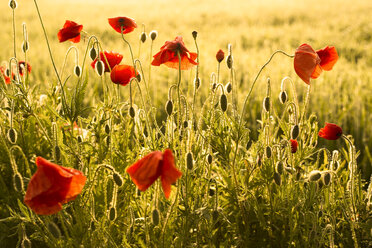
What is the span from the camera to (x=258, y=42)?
A: 554cm

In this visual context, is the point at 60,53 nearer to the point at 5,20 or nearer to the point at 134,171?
the point at 5,20

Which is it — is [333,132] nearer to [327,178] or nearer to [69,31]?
[327,178]

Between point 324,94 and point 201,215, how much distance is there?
208 centimetres

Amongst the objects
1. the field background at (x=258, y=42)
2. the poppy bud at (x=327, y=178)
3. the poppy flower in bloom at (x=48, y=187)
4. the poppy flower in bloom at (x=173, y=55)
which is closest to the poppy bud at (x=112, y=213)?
the poppy flower in bloom at (x=48, y=187)

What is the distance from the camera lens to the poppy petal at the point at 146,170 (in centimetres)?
85

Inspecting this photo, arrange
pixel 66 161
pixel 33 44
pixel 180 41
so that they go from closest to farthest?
pixel 180 41
pixel 66 161
pixel 33 44

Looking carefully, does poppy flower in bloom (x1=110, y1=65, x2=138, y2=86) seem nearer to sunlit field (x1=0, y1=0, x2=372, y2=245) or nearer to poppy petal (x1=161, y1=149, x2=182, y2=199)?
sunlit field (x1=0, y1=0, x2=372, y2=245)

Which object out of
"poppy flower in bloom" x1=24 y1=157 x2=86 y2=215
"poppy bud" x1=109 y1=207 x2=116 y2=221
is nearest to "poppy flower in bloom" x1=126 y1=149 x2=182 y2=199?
"poppy flower in bloom" x1=24 y1=157 x2=86 y2=215

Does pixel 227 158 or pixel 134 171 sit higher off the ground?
pixel 134 171

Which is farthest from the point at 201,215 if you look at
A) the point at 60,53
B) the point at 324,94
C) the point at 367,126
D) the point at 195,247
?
the point at 60,53

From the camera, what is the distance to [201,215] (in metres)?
1.17

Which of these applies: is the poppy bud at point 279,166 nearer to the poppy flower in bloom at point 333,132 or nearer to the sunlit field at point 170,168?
the sunlit field at point 170,168

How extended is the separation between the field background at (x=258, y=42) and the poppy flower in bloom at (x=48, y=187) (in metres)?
0.79

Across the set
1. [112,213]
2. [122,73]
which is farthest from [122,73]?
[112,213]
